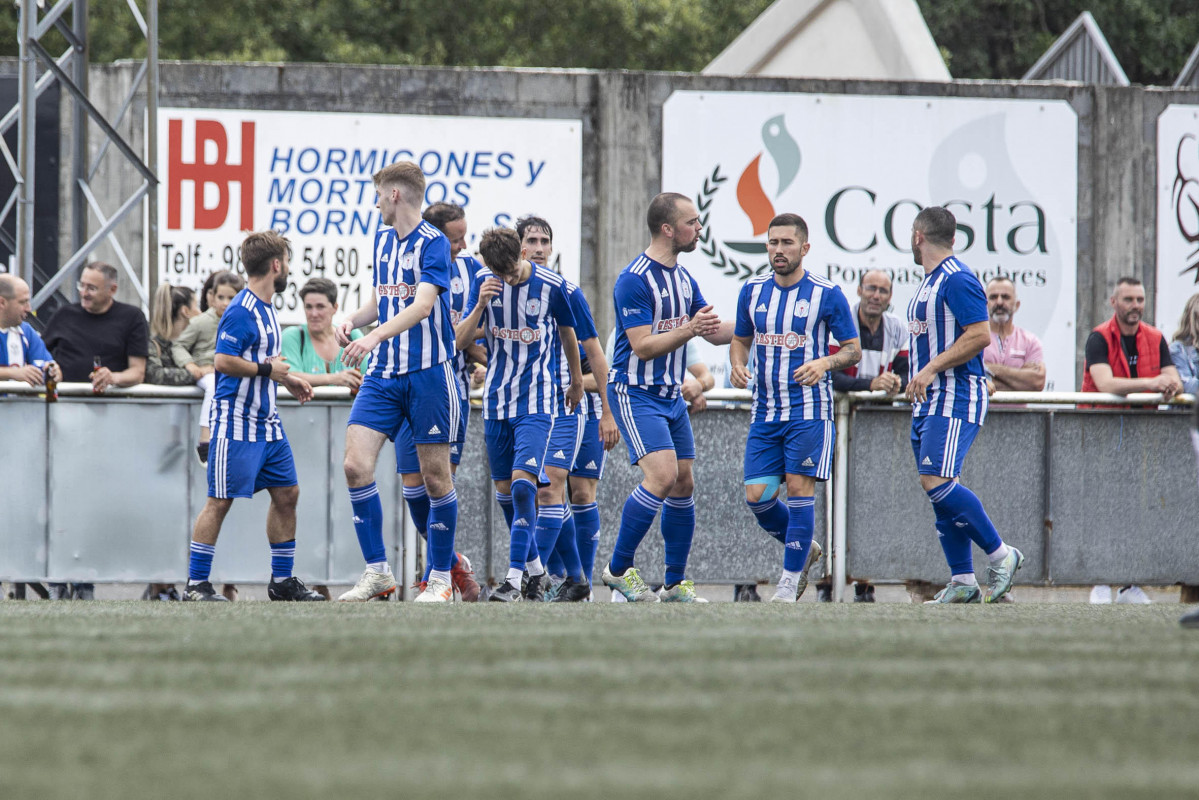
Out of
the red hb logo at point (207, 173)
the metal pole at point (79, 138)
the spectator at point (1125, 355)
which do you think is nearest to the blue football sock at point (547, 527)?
the spectator at point (1125, 355)

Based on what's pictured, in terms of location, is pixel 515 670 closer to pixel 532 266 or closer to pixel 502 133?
pixel 532 266

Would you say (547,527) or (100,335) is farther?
(100,335)

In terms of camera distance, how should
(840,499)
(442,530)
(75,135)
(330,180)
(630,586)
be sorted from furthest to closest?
1. (330,180)
2. (75,135)
3. (840,499)
4. (630,586)
5. (442,530)

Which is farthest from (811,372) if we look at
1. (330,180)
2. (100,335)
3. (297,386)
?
(330,180)

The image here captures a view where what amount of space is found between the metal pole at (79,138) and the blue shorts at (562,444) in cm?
517

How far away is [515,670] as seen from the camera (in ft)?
15.0

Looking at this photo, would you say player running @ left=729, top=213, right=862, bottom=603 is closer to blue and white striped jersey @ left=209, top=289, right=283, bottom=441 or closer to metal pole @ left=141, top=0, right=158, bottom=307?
blue and white striped jersey @ left=209, top=289, right=283, bottom=441

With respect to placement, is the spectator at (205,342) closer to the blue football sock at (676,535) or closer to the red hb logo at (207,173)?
the blue football sock at (676,535)

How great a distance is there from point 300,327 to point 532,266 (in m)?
2.57

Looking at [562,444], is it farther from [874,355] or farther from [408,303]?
[874,355]

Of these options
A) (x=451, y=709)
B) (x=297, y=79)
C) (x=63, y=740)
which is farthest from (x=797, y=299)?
(x=297, y=79)

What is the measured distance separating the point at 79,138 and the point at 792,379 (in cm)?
696

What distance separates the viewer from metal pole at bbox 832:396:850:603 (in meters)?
10.2

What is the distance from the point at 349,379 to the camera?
395 inches
